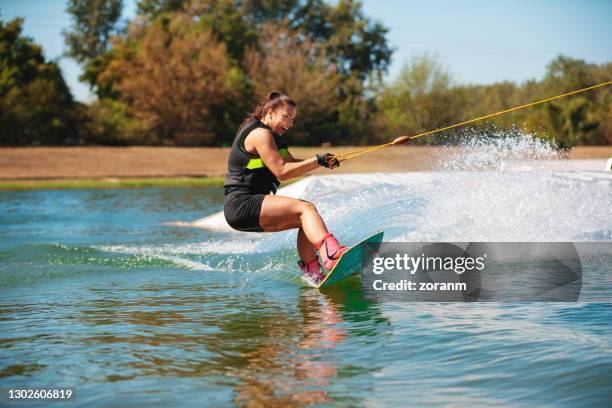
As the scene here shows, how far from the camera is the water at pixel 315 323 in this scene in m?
3.90

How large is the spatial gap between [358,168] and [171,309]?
2743 centimetres

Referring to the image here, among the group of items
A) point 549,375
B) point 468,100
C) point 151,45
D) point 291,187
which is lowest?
point 549,375

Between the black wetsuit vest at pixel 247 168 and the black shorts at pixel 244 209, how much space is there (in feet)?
0.21

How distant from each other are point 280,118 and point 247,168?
46cm

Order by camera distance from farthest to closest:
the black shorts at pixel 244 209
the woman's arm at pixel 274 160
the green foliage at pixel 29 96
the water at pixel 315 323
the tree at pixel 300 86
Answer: the tree at pixel 300 86 < the green foliage at pixel 29 96 < the black shorts at pixel 244 209 < the woman's arm at pixel 274 160 < the water at pixel 315 323

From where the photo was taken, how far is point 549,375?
401cm

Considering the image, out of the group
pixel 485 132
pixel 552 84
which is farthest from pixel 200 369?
pixel 552 84

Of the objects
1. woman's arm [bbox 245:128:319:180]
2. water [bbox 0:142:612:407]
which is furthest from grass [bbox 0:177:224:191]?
woman's arm [bbox 245:128:319:180]

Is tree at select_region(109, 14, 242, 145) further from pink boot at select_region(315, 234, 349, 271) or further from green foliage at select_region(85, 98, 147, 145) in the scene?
pink boot at select_region(315, 234, 349, 271)

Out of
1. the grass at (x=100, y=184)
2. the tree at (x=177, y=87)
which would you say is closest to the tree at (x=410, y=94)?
the tree at (x=177, y=87)

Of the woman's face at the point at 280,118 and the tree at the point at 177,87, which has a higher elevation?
the tree at the point at 177,87

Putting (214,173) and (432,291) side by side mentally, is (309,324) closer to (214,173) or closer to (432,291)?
(432,291)

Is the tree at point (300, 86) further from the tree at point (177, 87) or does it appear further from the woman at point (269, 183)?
the woman at point (269, 183)

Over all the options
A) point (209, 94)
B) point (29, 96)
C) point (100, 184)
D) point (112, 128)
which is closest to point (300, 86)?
point (209, 94)
